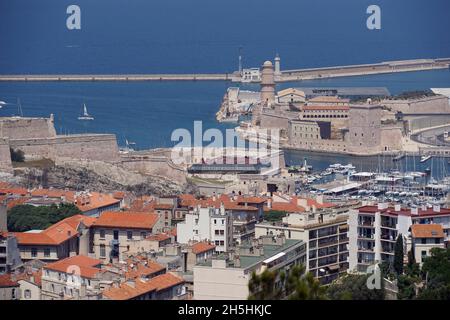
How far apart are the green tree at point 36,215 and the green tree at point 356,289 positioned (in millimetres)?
4734

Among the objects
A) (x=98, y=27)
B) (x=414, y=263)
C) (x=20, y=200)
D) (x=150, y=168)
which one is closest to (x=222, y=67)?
(x=98, y=27)

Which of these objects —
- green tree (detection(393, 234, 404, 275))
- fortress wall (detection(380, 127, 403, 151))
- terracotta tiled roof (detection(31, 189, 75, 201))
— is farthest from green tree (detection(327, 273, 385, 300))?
fortress wall (detection(380, 127, 403, 151))

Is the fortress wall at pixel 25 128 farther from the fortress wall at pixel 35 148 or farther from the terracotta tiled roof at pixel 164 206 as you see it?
the terracotta tiled roof at pixel 164 206

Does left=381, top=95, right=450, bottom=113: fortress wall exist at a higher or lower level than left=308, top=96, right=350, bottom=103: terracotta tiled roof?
lower

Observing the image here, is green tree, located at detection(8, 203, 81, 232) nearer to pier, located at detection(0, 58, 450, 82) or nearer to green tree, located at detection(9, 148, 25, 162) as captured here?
green tree, located at detection(9, 148, 25, 162)

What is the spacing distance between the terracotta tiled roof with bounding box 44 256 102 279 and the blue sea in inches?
830

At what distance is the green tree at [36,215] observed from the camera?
18.2m

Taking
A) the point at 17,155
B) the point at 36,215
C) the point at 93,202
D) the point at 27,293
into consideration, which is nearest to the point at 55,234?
the point at 36,215

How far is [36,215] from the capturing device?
18.7 metres

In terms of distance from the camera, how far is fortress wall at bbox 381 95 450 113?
42406 millimetres

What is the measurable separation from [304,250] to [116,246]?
240cm

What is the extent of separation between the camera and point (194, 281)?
1369 centimetres

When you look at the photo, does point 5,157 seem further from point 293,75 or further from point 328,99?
point 293,75

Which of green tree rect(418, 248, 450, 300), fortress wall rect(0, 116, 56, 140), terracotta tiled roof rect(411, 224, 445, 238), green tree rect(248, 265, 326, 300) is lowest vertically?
green tree rect(418, 248, 450, 300)
